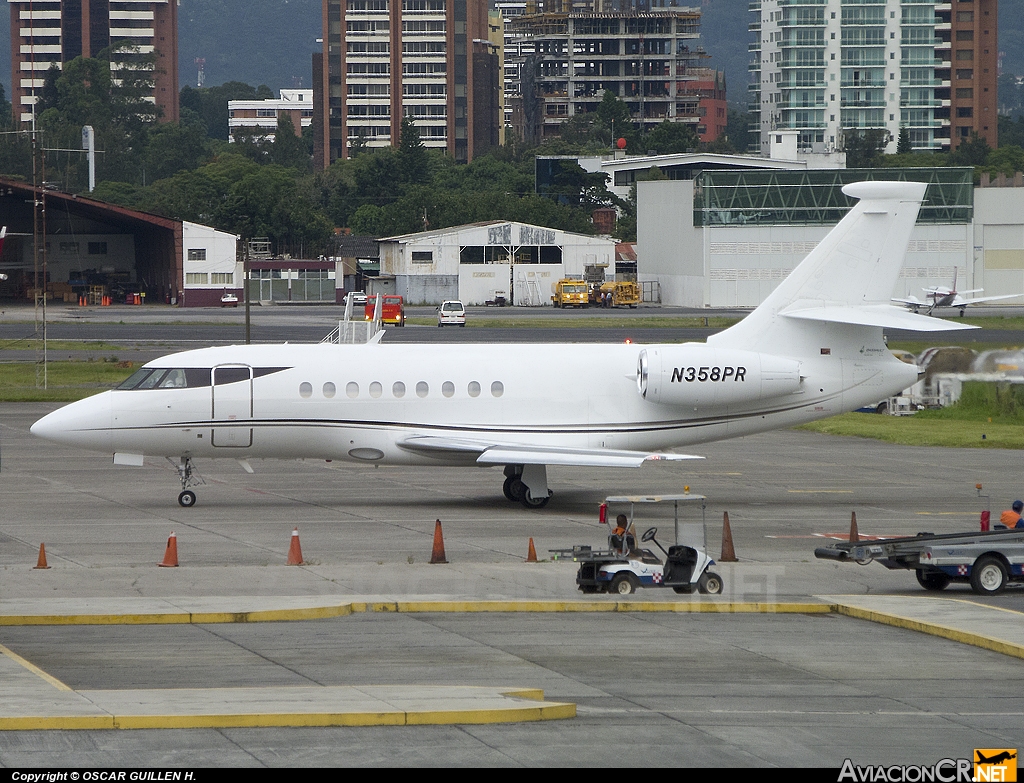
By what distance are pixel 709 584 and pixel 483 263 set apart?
320 feet

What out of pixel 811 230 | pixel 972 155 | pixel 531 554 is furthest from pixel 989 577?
pixel 972 155

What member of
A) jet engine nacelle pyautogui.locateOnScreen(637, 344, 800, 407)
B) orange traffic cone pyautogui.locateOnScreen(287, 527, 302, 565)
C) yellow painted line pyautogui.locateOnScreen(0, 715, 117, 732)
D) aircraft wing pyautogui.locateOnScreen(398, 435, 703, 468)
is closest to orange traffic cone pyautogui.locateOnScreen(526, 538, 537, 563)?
orange traffic cone pyautogui.locateOnScreen(287, 527, 302, 565)

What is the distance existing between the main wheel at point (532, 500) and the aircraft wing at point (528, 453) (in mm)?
971

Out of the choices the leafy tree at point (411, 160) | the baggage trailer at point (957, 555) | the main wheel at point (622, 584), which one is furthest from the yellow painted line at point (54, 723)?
the leafy tree at point (411, 160)

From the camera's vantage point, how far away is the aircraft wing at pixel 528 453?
2794cm

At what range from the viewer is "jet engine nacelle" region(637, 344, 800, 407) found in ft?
96.5

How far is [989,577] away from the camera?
2088 centimetres

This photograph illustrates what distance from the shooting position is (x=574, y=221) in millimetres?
145625

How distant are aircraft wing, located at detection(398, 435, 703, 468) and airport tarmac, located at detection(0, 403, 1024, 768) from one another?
3.97ft

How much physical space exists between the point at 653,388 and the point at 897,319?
5.36 meters

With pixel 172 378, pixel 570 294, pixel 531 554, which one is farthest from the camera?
pixel 570 294

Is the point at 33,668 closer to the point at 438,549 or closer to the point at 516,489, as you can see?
the point at 438,549

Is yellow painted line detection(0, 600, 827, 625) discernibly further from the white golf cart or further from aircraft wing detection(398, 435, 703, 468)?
aircraft wing detection(398, 435, 703, 468)

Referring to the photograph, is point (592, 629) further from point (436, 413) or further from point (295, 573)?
point (436, 413)
